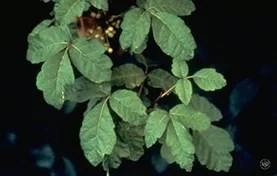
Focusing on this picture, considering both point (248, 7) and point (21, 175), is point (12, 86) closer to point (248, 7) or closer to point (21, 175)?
point (21, 175)

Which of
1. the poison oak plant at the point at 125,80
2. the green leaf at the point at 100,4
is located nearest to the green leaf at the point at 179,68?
the poison oak plant at the point at 125,80

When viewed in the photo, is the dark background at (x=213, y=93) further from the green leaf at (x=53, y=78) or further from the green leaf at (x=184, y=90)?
the green leaf at (x=53, y=78)

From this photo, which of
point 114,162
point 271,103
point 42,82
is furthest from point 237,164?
point 42,82

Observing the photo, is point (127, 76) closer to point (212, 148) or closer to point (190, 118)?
point (190, 118)

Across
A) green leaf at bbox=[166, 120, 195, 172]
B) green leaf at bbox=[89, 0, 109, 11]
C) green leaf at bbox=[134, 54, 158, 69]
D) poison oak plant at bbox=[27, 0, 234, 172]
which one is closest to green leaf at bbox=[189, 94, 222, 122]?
poison oak plant at bbox=[27, 0, 234, 172]

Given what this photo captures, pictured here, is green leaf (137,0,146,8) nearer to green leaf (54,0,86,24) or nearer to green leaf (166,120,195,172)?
green leaf (54,0,86,24)

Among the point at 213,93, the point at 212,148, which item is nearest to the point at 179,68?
the point at 212,148
